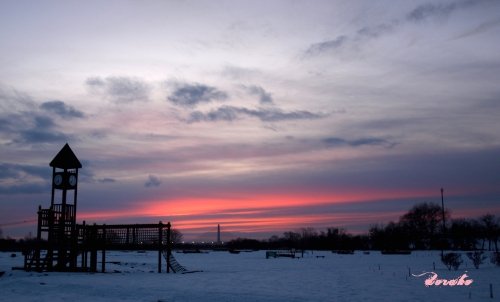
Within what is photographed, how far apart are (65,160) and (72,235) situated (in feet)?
18.8

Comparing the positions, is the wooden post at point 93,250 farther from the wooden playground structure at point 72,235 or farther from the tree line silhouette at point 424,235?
the tree line silhouette at point 424,235

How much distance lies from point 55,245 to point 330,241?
13318 cm

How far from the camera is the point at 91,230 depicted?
129ft

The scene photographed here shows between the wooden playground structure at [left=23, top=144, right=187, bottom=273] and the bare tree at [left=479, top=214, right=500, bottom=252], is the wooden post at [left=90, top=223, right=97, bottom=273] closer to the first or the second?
the wooden playground structure at [left=23, top=144, right=187, bottom=273]

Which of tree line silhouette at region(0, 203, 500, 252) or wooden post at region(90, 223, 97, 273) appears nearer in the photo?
wooden post at region(90, 223, 97, 273)

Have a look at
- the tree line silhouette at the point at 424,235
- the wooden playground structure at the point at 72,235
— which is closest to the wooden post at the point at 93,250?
the wooden playground structure at the point at 72,235

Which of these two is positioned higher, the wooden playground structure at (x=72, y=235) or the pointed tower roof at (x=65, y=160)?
the pointed tower roof at (x=65, y=160)

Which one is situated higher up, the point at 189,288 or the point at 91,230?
the point at 91,230

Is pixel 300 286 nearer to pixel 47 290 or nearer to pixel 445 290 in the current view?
pixel 445 290

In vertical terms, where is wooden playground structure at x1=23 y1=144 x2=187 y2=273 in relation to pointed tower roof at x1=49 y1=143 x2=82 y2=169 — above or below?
below

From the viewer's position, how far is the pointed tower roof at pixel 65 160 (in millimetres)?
38500

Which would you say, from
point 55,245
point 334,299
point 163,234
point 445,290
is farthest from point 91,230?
point 445,290

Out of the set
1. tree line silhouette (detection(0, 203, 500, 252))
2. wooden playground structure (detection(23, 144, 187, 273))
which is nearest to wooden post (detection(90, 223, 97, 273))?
wooden playground structure (detection(23, 144, 187, 273))

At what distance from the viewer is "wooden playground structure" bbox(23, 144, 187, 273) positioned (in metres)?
37.0
